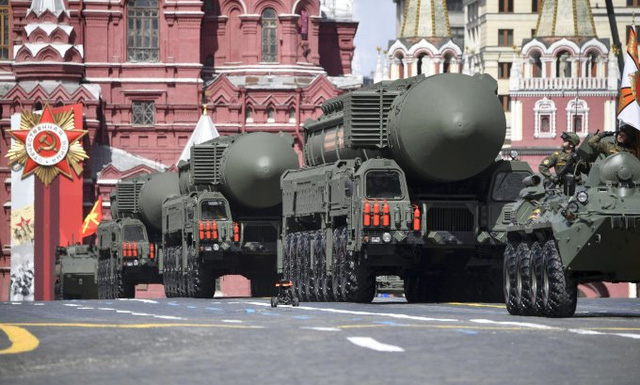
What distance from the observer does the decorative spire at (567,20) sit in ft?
459

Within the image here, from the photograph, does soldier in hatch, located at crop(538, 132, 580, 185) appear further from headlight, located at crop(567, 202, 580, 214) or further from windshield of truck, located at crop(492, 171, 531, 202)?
windshield of truck, located at crop(492, 171, 531, 202)

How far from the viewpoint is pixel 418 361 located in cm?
1798

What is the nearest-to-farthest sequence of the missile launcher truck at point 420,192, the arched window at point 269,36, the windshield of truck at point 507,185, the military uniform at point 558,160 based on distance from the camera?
the military uniform at point 558,160
the missile launcher truck at point 420,192
the windshield of truck at point 507,185
the arched window at point 269,36

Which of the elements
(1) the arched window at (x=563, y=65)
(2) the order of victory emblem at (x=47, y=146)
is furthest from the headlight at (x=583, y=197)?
(1) the arched window at (x=563, y=65)

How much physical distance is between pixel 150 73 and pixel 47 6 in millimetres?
7818

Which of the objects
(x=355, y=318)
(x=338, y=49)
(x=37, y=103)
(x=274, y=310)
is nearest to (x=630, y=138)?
(x=355, y=318)

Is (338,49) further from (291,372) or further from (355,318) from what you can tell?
(291,372)

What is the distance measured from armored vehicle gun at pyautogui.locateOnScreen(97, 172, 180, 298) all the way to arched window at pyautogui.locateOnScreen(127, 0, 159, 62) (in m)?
52.0

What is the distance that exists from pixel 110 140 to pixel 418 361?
10684 centimetres

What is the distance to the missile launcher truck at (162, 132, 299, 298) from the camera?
5306cm

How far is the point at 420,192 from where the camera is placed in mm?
41000

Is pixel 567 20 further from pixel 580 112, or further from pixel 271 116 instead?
pixel 271 116

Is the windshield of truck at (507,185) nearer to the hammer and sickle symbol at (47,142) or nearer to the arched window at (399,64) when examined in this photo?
the hammer and sickle symbol at (47,142)

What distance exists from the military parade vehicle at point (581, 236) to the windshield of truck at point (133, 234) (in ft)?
135
